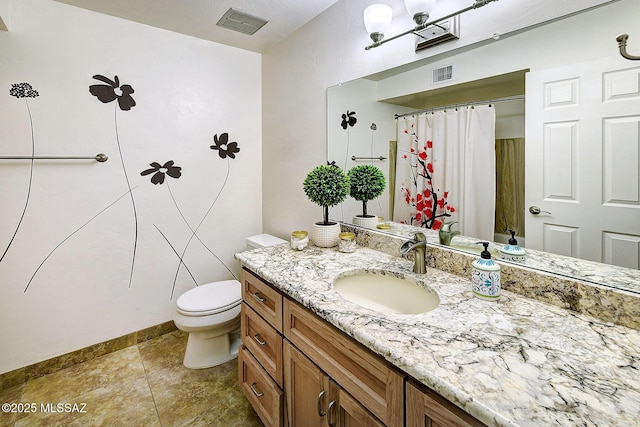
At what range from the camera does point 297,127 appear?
86.0 inches

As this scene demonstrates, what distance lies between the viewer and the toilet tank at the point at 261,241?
2346 millimetres


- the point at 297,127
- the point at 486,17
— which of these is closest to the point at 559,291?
the point at 486,17

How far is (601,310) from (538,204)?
1.17ft

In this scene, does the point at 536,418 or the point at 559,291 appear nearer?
the point at 536,418

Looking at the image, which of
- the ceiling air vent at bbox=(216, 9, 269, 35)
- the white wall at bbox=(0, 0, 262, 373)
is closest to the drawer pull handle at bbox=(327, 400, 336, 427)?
the white wall at bbox=(0, 0, 262, 373)

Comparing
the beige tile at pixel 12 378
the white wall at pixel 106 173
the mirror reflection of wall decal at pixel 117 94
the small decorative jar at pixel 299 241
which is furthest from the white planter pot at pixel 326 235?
the beige tile at pixel 12 378

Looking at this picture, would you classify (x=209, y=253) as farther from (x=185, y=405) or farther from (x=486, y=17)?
(x=486, y=17)

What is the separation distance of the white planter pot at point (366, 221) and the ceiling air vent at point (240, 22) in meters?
1.44

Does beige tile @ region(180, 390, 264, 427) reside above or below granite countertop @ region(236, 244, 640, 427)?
below

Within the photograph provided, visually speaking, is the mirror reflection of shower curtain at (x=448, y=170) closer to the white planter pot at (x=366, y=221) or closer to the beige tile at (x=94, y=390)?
the white planter pot at (x=366, y=221)

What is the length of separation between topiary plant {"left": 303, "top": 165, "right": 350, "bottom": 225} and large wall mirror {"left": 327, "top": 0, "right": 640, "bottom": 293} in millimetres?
561

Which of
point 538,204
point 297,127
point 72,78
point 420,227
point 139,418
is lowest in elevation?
point 139,418

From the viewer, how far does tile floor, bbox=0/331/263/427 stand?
1.53 metres

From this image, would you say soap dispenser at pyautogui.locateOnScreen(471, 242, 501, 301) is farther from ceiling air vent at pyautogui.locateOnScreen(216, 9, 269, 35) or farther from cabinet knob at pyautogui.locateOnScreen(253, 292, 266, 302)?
ceiling air vent at pyautogui.locateOnScreen(216, 9, 269, 35)
